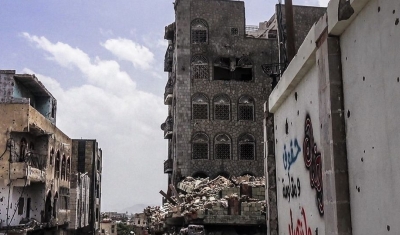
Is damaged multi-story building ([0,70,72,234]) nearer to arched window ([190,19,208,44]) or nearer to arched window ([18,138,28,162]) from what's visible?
arched window ([18,138,28,162])

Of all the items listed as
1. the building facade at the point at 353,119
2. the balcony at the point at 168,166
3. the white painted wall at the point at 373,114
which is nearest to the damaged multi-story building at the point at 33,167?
the balcony at the point at 168,166

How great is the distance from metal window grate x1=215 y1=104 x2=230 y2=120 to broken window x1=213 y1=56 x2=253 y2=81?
8.71ft

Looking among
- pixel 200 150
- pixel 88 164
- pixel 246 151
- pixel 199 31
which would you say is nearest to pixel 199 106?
pixel 200 150

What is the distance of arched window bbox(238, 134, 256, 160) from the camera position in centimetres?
3566

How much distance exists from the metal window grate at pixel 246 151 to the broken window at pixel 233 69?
18.7 feet

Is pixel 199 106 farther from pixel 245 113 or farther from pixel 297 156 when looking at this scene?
pixel 297 156

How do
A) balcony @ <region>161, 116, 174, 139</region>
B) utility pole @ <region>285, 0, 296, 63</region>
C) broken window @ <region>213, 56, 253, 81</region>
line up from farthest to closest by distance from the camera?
1. balcony @ <region>161, 116, 174, 139</region>
2. broken window @ <region>213, 56, 253, 81</region>
3. utility pole @ <region>285, 0, 296, 63</region>

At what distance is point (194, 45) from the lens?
36.7 metres

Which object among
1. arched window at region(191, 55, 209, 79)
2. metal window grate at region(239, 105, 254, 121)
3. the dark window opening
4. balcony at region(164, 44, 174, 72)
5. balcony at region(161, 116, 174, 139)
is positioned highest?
balcony at region(164, 44, 174, 72)

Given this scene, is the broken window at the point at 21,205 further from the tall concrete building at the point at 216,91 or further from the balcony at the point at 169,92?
the balcony at the point at 169,92

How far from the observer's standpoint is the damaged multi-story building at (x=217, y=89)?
35125 millimetres

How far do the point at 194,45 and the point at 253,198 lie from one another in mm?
21069

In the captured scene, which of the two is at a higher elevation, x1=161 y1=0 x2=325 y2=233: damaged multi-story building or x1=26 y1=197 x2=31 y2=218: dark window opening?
x1=161 y1=0 x2=325 y2=233: damaged multi-story building

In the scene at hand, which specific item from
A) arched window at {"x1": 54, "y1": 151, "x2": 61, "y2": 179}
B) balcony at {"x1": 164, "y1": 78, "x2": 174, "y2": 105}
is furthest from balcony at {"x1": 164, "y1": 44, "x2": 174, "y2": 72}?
arched window at {"x1": 54, "y1": 151, "x2": 61, "y2": 179}
